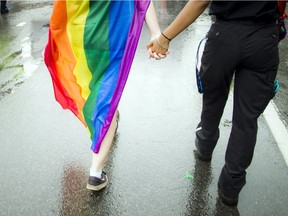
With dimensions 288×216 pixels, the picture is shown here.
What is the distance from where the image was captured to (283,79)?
4688 millimetres

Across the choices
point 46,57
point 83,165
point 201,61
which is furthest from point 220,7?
point 83,165

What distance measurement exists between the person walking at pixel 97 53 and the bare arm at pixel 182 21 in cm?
15

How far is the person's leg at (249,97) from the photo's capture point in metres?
2.12

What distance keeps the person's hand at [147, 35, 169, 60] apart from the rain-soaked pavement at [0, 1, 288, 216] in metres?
1.03

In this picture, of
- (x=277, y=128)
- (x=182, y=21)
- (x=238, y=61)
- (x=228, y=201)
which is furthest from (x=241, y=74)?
(x=277, y=128)

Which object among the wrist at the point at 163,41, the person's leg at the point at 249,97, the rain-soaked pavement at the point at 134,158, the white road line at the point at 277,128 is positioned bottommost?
the white road line at the point at 277,128

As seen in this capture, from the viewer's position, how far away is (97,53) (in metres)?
2.51

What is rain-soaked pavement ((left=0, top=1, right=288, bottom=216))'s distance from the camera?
2.63m

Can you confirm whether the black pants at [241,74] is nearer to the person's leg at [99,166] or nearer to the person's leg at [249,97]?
the person's leg at [249,97]

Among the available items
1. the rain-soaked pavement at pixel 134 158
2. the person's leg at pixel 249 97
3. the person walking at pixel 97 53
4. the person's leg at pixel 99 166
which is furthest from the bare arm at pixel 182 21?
the rain-soaked pavement at pixel 134 158

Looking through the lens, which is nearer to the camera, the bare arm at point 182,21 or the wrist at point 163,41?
the bare arm at point 182,21

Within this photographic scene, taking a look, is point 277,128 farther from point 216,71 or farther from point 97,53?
point 97,53

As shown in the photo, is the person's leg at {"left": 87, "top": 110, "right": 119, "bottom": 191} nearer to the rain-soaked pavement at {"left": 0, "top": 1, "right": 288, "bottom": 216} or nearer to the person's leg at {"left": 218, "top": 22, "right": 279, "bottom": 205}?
the rain-soaked pavement at {"left": 0, "top": 1, "right": 288, "bottom": 216}

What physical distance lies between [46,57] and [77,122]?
3.52ft
